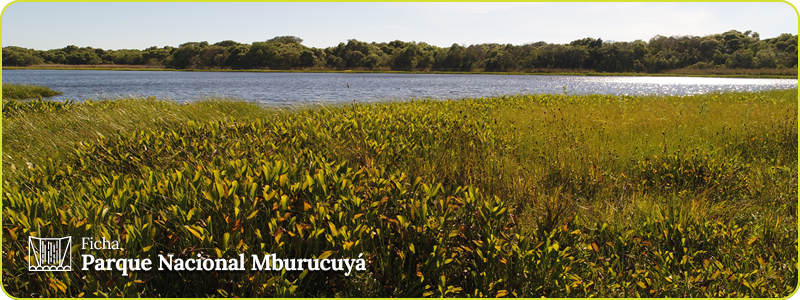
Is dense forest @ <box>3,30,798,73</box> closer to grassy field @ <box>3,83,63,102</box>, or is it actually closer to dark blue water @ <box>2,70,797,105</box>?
dark blue water @ <box>2,70,797,105</box>

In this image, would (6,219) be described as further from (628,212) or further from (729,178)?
(729,178)

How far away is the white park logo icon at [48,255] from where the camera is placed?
→ 2061 mm

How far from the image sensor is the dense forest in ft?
265

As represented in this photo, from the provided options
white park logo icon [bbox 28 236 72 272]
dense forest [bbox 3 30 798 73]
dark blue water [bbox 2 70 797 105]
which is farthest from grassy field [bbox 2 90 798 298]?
dense forest [bbox 3 30 798 73]

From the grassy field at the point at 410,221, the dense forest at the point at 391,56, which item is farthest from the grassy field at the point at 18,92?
the dense forest at the point at 391,56

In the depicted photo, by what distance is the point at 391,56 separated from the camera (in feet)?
331

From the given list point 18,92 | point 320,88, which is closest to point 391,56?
point 320,88

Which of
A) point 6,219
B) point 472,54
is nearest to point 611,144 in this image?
point 6,219

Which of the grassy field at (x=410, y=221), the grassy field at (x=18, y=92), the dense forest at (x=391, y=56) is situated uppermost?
the dense forest at (x=391, y=56)

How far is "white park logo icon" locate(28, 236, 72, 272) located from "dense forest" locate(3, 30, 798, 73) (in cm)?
9024

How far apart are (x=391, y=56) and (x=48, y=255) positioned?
4009 inches

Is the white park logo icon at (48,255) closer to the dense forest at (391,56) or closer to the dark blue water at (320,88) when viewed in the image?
the dark blue water at (320,88)

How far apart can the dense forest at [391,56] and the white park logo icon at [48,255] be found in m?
90.2

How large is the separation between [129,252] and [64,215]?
0.39 m
